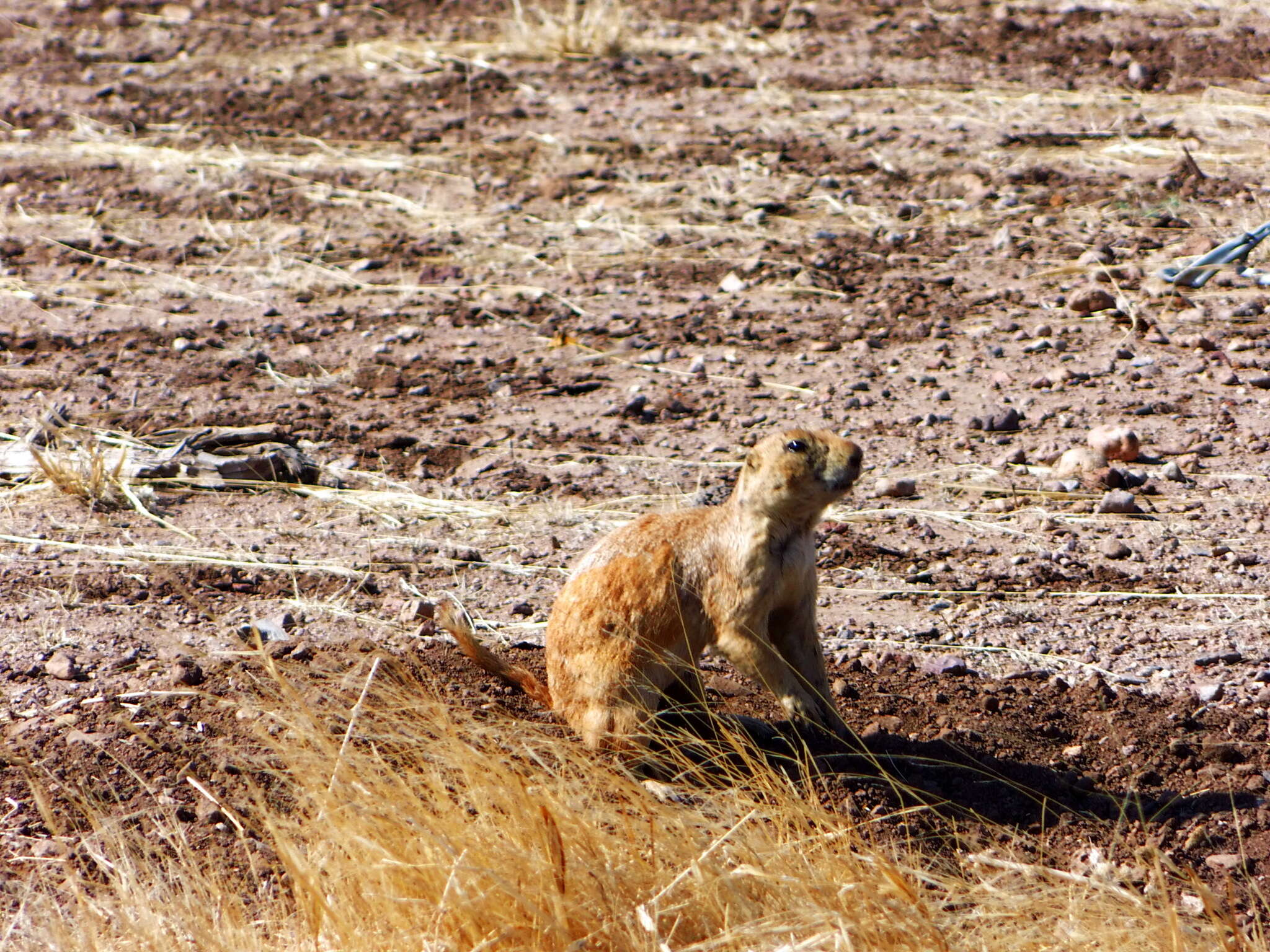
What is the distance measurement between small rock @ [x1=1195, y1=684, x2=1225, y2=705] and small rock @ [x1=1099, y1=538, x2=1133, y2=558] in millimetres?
902

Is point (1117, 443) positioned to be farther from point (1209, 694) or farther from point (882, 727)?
point (882, 727)

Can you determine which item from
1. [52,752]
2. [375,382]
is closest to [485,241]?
[375,382]

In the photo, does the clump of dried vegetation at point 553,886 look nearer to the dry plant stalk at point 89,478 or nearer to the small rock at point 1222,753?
the small rock at point 1222,753

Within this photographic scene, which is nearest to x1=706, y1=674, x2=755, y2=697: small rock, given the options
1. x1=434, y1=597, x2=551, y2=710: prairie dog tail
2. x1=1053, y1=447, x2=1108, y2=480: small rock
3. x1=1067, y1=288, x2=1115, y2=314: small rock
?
x1=434, y1=597, x2=551, y2=710: prairie dog tail

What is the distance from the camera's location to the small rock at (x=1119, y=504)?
16.3 feet

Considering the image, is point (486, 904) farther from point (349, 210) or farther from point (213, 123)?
point (213, 123)

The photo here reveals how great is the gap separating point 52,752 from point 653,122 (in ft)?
22.7

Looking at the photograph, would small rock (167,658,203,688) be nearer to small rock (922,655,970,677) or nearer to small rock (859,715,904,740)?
small rock (859,715,904,740)

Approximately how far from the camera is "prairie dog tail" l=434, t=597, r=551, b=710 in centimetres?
354

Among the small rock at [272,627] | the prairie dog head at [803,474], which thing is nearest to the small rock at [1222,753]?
the prairie dog head at [803,474]

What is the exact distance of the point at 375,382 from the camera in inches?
253

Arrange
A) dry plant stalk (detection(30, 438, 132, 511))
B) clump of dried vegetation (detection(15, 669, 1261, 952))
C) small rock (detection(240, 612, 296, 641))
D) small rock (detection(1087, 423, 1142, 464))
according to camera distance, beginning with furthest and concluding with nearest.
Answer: small rock (detection(1087, 423, 1142, 464))
dry plant stalk (detection(30, 438, 132, 511))
small rock (detection(240, 612, 296, 641))
clump of dried vegetation (detection(15, 669, 1261, 952))

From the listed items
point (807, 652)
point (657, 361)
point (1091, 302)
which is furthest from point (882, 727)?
point (1091, 302)

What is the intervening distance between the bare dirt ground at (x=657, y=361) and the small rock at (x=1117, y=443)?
0.07 metres
